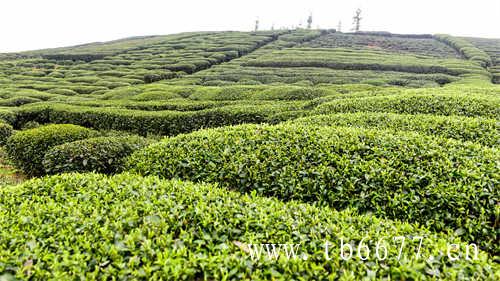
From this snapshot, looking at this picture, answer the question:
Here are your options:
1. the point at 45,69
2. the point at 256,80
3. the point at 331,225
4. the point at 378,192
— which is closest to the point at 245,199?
the point at 331,225

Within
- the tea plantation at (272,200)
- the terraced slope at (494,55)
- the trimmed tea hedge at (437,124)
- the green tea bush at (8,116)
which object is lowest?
the green tea bush at (8,116)

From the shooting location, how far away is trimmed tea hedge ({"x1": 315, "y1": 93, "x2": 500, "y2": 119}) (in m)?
11.6

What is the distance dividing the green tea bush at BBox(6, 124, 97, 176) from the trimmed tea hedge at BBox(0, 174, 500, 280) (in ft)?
22.4

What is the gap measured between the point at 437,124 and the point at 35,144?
1341cm

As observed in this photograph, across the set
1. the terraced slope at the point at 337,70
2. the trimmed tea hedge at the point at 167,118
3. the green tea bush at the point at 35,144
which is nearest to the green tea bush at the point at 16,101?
the trimmed tea hedge at the point at 167,118

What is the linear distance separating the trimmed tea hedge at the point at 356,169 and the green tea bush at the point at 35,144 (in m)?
4.93

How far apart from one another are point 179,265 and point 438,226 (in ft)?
14.5

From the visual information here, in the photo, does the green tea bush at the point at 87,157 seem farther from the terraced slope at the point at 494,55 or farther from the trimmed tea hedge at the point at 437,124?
the terraced slope at the point at 494,55

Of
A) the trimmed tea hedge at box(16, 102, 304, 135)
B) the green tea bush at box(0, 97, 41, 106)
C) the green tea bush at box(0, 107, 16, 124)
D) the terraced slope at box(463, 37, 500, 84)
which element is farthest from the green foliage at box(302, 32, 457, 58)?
the green tea bush at box(0, 107, 16, 124)

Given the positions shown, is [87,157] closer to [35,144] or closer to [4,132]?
[35,144]

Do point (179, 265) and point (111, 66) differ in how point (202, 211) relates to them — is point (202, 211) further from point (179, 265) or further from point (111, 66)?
point (111, 66)

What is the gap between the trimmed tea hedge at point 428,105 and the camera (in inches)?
455

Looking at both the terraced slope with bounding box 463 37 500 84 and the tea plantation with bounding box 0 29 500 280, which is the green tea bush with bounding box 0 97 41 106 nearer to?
the tea plantation with bounding box 0 29 500 280

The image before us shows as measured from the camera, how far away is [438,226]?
5660 mm
